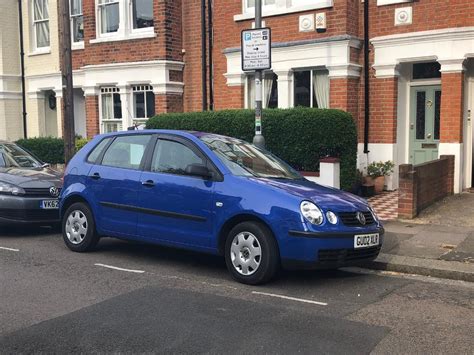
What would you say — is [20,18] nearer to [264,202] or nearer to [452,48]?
[452,48]

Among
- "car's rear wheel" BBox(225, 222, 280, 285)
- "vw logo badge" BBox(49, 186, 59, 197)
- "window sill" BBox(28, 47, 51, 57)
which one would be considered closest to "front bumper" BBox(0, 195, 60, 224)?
"vw logo badge" BBox(49, 186, 59, 197)

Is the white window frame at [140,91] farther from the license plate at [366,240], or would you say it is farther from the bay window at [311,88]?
the license plate at [366,240]

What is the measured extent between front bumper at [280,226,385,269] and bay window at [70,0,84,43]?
48.6ft

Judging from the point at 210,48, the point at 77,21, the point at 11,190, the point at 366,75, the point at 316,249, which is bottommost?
the point at 316,249

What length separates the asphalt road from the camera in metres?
4.62

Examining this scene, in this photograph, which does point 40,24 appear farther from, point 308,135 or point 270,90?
point 308,135

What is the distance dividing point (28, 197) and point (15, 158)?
1.89 meters

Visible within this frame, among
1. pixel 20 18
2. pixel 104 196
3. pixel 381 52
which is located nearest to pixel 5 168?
pixel 104 196

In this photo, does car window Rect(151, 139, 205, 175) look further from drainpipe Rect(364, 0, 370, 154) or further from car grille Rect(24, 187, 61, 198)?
drainpipe Rect(364, 0, 370, 154)

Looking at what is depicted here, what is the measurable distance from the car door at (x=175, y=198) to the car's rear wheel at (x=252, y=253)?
358mm

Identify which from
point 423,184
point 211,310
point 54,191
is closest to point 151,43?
point 54,191

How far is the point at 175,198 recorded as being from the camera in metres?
6.89

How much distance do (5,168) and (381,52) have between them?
8.30 m

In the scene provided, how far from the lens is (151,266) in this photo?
24.0 feet
